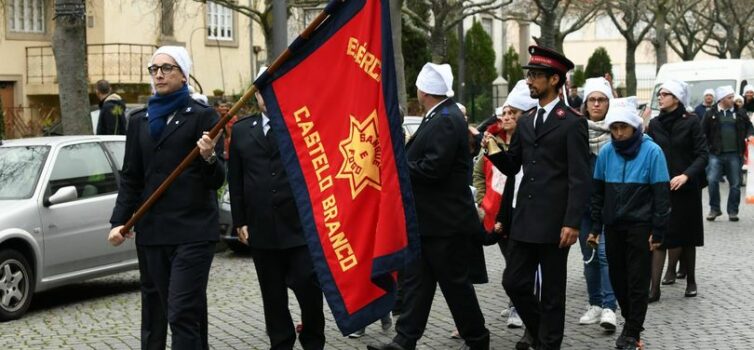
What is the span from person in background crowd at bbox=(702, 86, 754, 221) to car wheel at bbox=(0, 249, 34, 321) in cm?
1117

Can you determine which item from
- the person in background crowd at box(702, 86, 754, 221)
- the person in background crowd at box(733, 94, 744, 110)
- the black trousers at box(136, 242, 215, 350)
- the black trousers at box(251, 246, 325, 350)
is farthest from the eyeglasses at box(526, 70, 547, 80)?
the person in background crowd at box(733, 94, 744, 110)

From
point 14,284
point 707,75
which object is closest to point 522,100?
point 14,284

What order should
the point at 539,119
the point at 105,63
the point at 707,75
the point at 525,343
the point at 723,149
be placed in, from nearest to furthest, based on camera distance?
the point at 539,119
the point at 525,343
the point at 723,149
the point at 707,75
the point at 105,63

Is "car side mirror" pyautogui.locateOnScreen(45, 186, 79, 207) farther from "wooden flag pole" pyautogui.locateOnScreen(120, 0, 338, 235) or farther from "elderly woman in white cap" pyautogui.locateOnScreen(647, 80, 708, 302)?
"elderly woman in white cap" pyautogui.locateOnScreen(647, 80, 708, 302)

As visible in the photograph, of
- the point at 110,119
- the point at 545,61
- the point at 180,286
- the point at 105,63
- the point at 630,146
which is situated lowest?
the point at 180,286

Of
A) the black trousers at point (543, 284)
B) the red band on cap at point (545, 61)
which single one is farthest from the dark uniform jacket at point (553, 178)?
the red band on cap at point (545, 61)

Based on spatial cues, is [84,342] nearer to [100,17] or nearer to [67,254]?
[67,254]

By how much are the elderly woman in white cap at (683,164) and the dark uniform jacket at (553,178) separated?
355 centimetres

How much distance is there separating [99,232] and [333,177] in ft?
Answer: 18.8

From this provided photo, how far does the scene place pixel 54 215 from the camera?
36.8 ft

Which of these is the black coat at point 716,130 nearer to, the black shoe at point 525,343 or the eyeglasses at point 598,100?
the eyeglasses at point 598,100

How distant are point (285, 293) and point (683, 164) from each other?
16.6 feet

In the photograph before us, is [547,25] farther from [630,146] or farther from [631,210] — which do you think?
[631,210]

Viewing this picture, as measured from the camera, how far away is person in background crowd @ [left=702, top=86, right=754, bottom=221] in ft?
63.2
